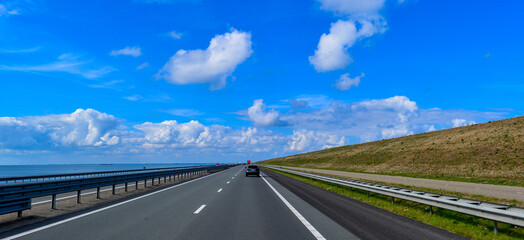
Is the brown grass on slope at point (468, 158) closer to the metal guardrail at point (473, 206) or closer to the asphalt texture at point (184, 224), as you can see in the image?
the metal guardrail at point (473, 206)

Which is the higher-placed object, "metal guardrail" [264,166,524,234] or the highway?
"metal guardrail" [264,166,524,234]

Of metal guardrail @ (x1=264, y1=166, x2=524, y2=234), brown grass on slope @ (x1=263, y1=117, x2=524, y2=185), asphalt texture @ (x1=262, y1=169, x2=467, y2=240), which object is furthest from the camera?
brown grass on slope @ (x1=263, y1=117, x2=524, y2=185)

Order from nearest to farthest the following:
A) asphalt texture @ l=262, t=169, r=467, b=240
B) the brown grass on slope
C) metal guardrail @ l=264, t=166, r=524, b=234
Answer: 1. metal guardrail @ l=264, t=166, r=524, b=234
2. asphalt texture @ l=262, t=169, r=467, b=240
3. the brown grass on slope

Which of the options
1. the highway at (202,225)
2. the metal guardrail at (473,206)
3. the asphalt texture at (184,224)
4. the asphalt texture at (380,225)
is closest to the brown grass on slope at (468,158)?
the metal guardrail at (473,206)

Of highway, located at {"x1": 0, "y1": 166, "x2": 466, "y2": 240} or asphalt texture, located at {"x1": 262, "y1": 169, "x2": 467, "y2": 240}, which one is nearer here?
highway, located at {"x1": 0, "y1": 166, "x2": 466, "y2": 240}

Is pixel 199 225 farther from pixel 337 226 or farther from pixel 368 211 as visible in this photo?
pixel 368 211

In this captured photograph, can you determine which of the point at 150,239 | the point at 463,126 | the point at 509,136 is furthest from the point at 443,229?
the point at 463,126

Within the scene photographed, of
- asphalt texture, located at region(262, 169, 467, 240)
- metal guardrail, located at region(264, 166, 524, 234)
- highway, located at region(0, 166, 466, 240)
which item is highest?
metal guardrail, located at region(264, 166, 524, 234)

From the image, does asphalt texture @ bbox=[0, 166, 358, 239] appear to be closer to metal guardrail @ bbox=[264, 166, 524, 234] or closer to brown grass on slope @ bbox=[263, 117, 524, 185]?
metal guardrail @ bbox=[264, 166, 524, 234]

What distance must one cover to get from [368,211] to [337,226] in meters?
2.90

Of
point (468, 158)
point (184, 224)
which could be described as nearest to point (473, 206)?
point (184, 224)

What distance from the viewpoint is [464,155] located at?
4162 cm

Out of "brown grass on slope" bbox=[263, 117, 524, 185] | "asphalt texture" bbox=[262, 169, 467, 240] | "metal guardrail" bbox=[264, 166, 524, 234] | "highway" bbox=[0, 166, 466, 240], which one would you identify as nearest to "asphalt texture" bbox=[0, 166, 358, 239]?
"highway" bbox=[0, 166, 466, 240]

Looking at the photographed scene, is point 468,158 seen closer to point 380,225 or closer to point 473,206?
point 473,206
